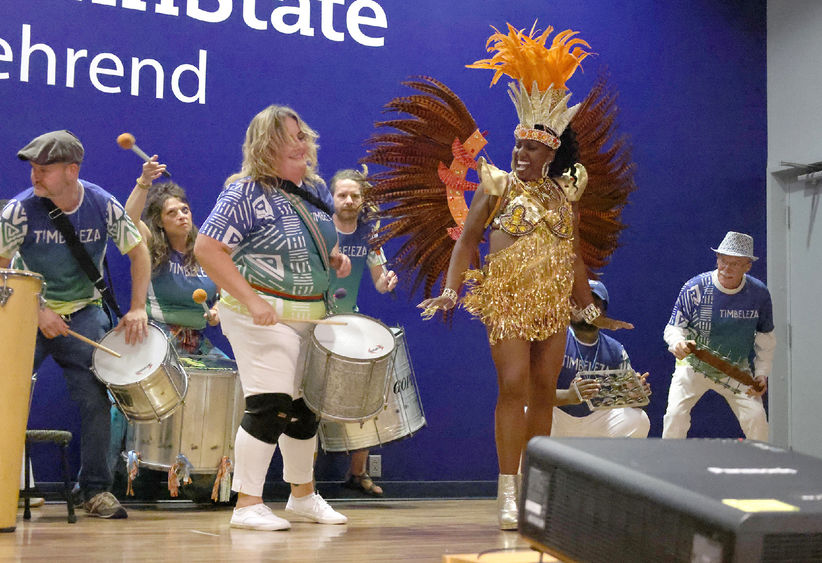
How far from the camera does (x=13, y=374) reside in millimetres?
3875

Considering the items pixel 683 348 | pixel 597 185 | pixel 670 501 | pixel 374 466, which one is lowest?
pixel 374 466

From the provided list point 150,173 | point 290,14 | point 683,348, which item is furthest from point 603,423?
point 290,14

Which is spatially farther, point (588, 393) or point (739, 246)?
point (739, 246)

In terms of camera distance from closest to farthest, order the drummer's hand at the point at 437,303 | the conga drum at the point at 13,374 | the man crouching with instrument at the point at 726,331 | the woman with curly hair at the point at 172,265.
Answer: the conga drum at the point at 13,374 < the drummer's hand at the point at 437,303 < the woman with curly hair at the point at 172,265 < the man crouching with instrument at the point at 726,331

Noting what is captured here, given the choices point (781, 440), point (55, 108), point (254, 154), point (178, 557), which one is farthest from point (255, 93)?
point (781, 440)

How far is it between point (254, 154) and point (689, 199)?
14.4ft

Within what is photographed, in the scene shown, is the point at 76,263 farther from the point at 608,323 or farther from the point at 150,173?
the point at 608,323

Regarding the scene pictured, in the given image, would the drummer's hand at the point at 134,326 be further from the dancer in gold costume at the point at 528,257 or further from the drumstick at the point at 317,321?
the dancer in gold costume at the point at 528,257

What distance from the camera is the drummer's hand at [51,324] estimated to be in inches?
182

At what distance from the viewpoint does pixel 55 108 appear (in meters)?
5.99

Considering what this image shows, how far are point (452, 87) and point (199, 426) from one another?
2.97m

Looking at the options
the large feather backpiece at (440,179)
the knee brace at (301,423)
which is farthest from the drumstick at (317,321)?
the large feather backpiece at (440,179)

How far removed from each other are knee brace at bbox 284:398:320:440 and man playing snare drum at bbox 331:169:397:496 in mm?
1641

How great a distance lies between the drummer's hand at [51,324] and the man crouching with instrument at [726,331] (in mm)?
3688
